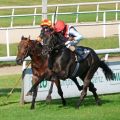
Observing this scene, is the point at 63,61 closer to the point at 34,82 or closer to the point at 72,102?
the point at 34,82

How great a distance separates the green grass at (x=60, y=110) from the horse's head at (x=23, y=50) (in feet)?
3.11

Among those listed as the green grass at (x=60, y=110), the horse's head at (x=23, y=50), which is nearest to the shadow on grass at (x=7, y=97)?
the green grass at (x=60, y=110)

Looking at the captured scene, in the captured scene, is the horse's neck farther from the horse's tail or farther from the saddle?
the horse's tail

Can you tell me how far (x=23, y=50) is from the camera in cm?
1080

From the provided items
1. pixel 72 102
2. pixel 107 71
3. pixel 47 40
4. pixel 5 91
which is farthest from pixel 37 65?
pixel 5 91

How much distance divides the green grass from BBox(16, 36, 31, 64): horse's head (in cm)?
95

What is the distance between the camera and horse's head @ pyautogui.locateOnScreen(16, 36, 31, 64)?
35.1 ft

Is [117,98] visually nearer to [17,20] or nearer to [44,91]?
[44,91]

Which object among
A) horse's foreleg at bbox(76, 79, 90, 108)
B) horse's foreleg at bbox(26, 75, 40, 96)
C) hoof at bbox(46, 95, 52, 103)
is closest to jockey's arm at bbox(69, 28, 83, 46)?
horse's foreleg at bbox(76, 79, 90, 108)

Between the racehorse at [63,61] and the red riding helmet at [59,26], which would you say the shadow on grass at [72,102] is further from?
the red riding helmet at [59,26]

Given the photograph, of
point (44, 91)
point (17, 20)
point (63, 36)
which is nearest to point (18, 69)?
point (44, 91)

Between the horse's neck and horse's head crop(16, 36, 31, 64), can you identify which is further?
the horse's neck

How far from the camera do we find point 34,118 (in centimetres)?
1002

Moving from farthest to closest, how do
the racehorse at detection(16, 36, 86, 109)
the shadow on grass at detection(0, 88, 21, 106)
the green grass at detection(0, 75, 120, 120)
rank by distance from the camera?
the shadow on grass at detection(0, 88, 21, 106), the racehorse at detection(16, 36, 86, 109), the green grass at detection(0, 75, 120, 120)
